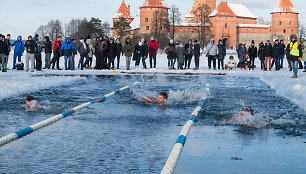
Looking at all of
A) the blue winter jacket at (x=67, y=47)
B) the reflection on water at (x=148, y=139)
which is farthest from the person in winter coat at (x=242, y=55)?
the reflection on water at (x=148, y=139)

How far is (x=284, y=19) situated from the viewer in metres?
138

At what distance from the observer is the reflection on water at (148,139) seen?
210 inches

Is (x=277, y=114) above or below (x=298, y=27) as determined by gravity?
below

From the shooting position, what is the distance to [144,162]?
18.0ft

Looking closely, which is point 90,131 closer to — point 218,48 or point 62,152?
point 62,152

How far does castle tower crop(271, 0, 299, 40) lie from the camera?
137625 millimetres

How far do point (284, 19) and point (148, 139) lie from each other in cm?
13689

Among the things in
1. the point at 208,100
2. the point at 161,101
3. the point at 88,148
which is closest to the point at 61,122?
the point at 88,148

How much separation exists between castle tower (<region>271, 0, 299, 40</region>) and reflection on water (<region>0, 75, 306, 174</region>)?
130 metres

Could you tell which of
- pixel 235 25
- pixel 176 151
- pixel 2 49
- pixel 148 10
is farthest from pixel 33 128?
pixel 235 25

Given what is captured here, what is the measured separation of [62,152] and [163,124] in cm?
282

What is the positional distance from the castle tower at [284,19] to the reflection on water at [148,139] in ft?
428

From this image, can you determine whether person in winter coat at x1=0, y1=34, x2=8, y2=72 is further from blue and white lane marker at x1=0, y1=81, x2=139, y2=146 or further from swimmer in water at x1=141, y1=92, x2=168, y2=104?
blue and white lane marker at x1=0, y1=81, x2=139, y2=146

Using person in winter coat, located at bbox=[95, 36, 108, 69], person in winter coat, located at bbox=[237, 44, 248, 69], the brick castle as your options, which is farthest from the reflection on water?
the brick castle
